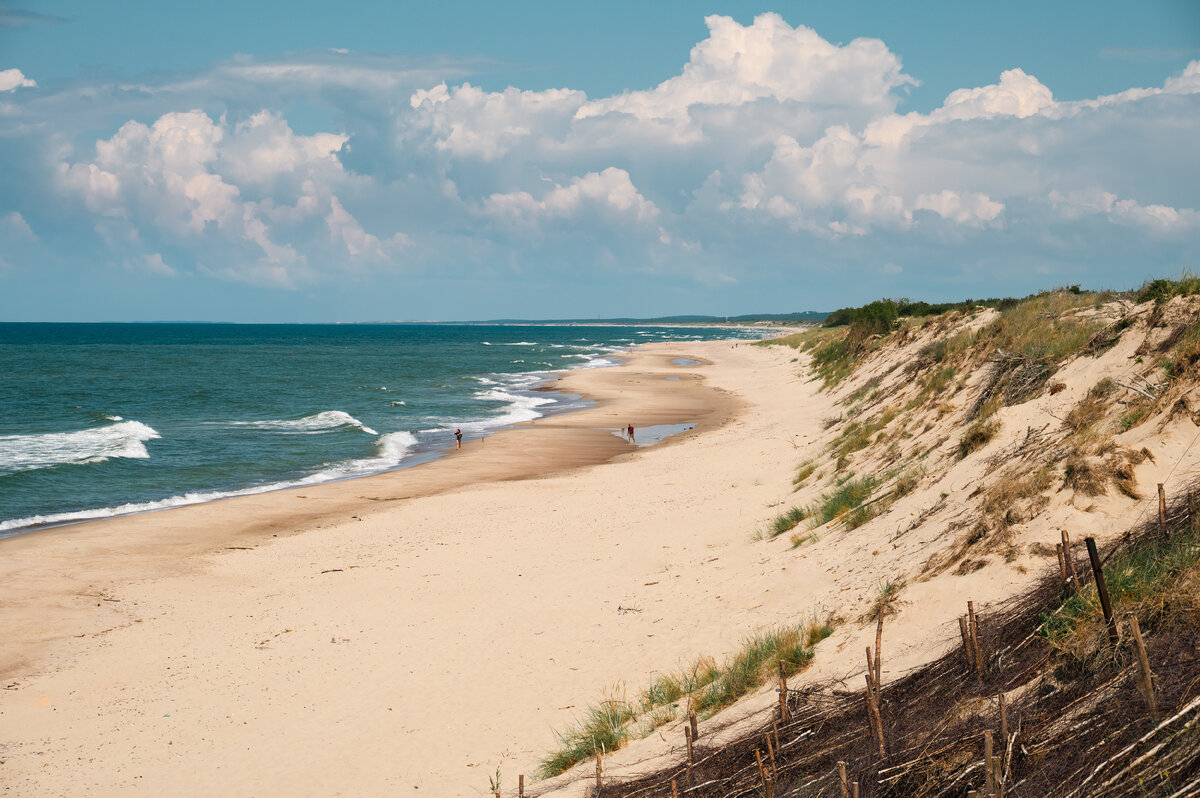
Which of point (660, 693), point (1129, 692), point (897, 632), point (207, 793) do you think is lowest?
point (207, 793)

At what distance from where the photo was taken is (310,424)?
4303cm

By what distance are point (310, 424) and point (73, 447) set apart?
11.2 metres

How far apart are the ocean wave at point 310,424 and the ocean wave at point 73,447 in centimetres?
487

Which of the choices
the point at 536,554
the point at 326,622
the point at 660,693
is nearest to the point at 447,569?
the point at 536,554

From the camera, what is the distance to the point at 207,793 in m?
9.16

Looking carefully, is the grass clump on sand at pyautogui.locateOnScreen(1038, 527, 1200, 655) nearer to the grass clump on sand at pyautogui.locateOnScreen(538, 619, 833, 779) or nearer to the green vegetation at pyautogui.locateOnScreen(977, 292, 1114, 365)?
the grass clump on sand at pyautogui.locateOnScreen(538, 619, 833, 779)

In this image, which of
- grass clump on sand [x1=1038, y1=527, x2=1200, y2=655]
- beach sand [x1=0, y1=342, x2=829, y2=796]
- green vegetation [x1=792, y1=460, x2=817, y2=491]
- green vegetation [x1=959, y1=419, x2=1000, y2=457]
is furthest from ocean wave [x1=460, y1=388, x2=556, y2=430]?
grass clump on sand [x1=1038, y1=527, x2=1200, y2=655]

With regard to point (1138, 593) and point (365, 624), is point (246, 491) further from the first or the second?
point (1138, 593)

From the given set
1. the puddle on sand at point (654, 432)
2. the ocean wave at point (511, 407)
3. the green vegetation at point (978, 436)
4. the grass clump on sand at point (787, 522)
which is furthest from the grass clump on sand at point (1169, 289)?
A: the ocean wave at point (511, 407)

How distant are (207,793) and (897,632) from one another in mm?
8120

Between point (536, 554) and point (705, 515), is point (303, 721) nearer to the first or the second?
point (536, 554)

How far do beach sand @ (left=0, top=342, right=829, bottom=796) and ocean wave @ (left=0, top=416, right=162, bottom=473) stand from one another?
10713mm

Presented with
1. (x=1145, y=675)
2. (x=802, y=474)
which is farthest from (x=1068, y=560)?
(x=802, y=474)

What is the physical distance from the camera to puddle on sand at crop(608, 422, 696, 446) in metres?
34.4
